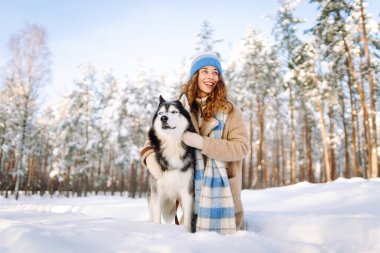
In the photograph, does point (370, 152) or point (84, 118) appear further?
point (84, 118)

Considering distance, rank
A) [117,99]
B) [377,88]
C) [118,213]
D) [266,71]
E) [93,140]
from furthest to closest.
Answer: [117,99]
[93,140]
[266,71]
[377,88]
[118,213]

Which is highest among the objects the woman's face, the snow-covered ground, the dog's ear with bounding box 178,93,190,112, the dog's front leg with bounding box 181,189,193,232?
the woman's face

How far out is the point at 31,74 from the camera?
74.9 feet

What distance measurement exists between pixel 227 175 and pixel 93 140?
88.7ft

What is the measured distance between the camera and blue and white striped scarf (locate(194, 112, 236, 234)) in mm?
3476

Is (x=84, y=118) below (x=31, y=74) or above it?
below

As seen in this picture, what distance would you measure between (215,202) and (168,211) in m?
1.01

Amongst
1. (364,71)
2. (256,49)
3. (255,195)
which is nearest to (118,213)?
(255,195)

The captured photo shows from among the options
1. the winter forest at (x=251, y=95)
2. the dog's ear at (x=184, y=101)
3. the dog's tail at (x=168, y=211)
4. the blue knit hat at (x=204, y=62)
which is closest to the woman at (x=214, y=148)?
the blue knit hat at (x=204, y=62)

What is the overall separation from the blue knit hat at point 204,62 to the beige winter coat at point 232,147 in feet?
2.13

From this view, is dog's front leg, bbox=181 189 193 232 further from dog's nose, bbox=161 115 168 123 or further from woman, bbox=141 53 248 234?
dog's nose, bbox=161 115 168 123

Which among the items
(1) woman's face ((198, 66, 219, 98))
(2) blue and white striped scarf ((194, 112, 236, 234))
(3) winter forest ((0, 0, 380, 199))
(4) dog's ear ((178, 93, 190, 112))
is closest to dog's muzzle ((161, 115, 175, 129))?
(4) dog's ear ((178, 93, 190, 112))

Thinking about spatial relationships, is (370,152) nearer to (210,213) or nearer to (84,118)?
(210,213)

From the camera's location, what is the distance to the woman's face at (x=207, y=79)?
418 centimetres
